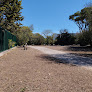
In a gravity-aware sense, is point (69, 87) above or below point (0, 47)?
below

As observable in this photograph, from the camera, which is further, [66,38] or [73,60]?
[66,38]

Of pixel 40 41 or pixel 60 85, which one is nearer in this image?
pixel 60 85

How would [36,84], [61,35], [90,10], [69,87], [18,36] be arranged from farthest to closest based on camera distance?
[61,35]
[18,36]
[90,10]
[36,84]
[69,87]

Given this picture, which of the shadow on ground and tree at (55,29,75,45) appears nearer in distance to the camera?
the shadow on ground

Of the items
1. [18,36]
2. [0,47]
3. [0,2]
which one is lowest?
[0,47]

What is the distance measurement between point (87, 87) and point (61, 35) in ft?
101

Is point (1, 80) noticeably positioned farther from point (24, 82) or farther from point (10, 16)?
point (10, 16)

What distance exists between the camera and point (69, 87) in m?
2.80

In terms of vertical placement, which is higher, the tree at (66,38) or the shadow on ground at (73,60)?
the tree at (66,38)

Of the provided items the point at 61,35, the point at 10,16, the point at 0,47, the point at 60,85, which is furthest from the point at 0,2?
the point at 61,35

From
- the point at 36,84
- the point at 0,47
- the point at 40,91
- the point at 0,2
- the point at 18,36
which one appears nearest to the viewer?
the point at 40,91

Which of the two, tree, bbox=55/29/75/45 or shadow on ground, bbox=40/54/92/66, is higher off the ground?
tree, bbox=55/29/75/45

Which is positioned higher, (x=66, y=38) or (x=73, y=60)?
(x=66, y=38)

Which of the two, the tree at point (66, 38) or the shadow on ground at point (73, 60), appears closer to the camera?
the shadow on ground at point (73, 60)
